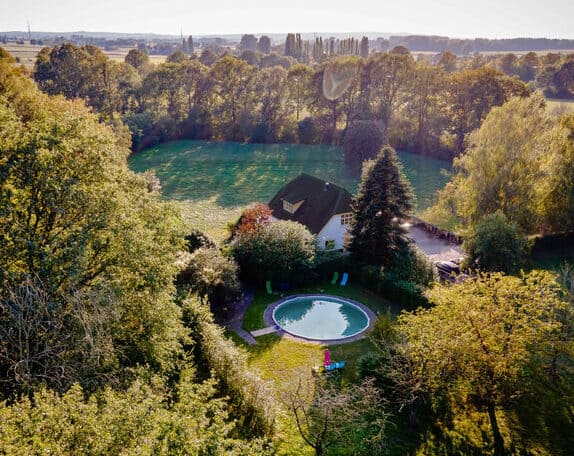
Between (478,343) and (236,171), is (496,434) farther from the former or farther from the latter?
(236,171)

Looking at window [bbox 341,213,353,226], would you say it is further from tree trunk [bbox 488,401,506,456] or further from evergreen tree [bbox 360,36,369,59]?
evergreen tree [bbox 360,36,369,59]

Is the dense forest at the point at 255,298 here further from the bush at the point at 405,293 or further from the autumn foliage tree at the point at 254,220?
the autumn foliage tree at the point at 254,220

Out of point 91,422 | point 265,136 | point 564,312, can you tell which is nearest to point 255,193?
point 265,136

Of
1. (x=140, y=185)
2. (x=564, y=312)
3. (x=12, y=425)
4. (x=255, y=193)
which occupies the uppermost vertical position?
(x=140, y=185)

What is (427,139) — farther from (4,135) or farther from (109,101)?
(4,135)

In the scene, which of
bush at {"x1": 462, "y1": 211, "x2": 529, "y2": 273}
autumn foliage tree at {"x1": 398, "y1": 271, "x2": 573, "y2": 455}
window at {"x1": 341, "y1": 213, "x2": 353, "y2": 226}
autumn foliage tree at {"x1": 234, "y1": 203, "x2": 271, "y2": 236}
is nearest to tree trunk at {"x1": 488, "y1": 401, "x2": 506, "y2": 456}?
autumn foliage tree at {"x1": 398, "y1": 271, "x2": 573, "y2": 455}
